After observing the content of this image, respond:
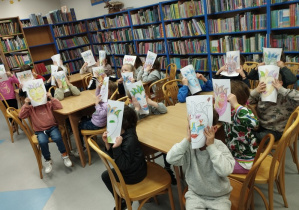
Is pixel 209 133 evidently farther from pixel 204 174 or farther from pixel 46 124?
pixel 46 124

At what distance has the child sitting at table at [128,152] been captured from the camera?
1.56 meters

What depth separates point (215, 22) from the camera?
4039 millimetres

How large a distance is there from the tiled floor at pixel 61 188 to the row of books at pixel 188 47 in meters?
2.54

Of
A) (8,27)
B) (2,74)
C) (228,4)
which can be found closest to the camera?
(228,4)

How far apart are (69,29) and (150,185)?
19.5 feet

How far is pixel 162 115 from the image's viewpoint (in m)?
2.10

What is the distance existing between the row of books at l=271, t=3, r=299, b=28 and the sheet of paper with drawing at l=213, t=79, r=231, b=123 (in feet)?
7.71

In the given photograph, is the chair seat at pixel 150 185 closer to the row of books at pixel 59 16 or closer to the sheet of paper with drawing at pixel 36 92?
the sheet of paper with drawing at pixel 36 92

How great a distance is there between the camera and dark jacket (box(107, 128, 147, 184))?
5.13ft

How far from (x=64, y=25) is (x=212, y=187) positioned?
633cm

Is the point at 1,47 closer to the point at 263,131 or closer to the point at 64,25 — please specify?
the point at 64,25

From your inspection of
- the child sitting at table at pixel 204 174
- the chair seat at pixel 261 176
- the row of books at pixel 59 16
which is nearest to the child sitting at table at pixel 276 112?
the chair seat at pixel 261 176

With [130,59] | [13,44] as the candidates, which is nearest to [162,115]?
[130,59]

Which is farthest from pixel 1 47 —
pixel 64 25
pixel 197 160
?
pixel 197 160
